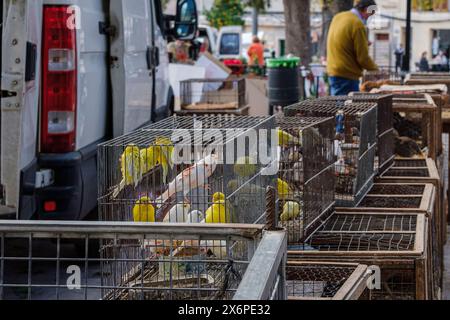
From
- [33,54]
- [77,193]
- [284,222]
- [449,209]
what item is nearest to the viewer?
[284,222]

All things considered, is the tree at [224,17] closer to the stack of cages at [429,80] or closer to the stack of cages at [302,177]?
the stack of cages at [429,80]

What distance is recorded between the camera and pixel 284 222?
521 centimetres

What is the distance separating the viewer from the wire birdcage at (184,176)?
177 inches

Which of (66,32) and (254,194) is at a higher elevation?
(66,32)

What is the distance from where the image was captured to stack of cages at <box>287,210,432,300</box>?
4.65m

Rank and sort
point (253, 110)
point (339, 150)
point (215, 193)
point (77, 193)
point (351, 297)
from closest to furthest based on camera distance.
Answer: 1. point (351, 297)
2. point (215, 193)
3. point (339, 150)
4. point (77, 193)
5. point (253, 110)

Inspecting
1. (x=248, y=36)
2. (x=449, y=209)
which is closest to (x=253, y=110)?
(x=449, y=209)

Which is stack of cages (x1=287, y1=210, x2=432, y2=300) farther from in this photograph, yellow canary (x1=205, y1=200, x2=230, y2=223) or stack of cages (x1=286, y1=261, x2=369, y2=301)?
yellow canary (x1=205, y1=200, x2=230, y2=223)

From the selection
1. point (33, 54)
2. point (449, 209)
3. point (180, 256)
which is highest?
point (33, 54)

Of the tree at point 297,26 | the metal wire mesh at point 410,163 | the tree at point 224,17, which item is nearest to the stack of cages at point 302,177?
the metal wire mesh at point 410,163

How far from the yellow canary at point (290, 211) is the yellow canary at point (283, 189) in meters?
0.06

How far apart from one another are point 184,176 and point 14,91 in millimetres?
2856

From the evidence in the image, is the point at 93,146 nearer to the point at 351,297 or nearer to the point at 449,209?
the point at 449,209

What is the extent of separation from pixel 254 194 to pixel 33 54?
124 inches
